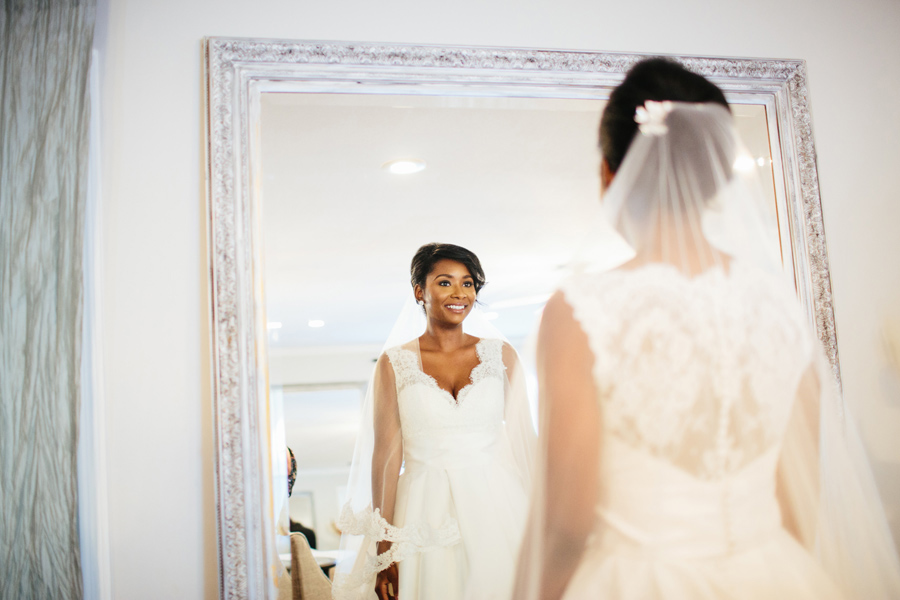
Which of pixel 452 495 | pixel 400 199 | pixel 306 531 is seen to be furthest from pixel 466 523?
pixel 400 199

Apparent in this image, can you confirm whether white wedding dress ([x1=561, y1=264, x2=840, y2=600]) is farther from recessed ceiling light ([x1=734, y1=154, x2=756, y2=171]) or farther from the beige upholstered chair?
the beige upholstered chair

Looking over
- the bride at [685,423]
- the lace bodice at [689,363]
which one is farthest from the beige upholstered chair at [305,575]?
the lace bodice at [689,363]

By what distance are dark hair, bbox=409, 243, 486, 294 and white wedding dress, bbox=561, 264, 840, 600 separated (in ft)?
1.47

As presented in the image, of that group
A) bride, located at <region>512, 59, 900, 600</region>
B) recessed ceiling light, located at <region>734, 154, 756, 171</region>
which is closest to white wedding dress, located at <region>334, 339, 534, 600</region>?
bride, located at <region>512, 59, 900, 600</region>

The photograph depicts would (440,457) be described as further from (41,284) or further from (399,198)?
(41,284)

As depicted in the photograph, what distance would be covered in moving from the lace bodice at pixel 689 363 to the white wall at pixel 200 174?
774mm

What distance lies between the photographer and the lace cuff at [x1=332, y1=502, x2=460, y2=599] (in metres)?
1.39

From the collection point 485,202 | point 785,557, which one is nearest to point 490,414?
point 485,202

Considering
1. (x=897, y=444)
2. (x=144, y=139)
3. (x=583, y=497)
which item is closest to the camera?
(x=583, y=497)

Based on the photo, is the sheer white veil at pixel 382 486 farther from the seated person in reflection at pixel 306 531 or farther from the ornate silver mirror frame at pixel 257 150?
the ornate silver mirror frame at pixel 257 150

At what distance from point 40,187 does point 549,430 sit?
121 cm

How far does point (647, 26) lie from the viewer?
66.0 inches

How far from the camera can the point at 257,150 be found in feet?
4.79

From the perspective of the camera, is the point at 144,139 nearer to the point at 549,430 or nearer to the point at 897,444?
the point at 549,430
